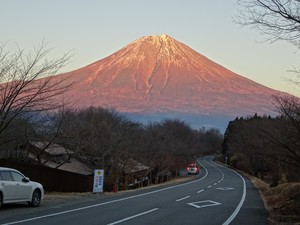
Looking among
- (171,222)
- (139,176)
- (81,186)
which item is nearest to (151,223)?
(171,222)

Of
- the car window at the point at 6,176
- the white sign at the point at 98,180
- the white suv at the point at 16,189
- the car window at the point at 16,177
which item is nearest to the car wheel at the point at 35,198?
the white suv at the point at 16,189

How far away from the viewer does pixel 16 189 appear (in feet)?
53.2

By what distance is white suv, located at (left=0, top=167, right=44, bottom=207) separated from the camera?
1564cm

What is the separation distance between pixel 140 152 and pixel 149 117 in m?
58.1

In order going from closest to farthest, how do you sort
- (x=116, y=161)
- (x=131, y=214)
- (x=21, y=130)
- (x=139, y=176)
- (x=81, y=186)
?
(x=131, y=214) < (x=21, y=130) < (x=81, y=186) < (x=116, y=161) < (x=139, y=176)

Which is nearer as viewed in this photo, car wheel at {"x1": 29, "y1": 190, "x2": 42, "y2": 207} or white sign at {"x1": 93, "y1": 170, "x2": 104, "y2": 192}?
car wheel at {"x1": 29, "y1": 190, "x2": 42, "y2": 207}

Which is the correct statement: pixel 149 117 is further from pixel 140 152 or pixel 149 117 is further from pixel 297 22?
pixel 297 22

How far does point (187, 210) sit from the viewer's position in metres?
17.3

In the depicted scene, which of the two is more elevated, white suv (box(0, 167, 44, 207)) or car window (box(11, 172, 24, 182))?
car window (box(11, 172, 24, 182))

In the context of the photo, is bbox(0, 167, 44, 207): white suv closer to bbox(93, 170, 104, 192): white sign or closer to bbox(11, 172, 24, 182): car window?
bbox(11, 172, 24, 182): car window

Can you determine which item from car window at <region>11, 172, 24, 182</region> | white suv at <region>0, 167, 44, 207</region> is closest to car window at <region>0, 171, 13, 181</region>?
white suv at <region>0, 167, 44, 207</region>

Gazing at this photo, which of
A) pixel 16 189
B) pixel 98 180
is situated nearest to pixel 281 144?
pixel 16 189

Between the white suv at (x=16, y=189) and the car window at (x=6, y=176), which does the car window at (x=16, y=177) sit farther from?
the car window at (x=6, y=176)

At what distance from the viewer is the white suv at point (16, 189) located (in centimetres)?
1564
